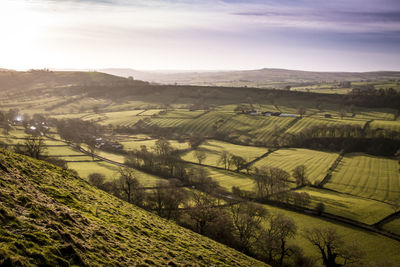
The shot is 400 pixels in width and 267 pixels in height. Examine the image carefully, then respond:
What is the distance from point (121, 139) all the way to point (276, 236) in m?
105

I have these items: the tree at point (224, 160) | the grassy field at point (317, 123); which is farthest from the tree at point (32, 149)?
the grassy field at point (317, 123)

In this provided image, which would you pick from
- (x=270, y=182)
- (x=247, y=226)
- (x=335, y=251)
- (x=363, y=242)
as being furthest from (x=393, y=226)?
(x=247, y=226)

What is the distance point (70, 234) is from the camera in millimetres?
15422

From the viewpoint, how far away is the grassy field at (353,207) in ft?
187

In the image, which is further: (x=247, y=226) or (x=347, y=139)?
(x=347, y=139)

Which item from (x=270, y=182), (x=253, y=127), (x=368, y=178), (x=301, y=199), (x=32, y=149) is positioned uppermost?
(x=32, y=149)

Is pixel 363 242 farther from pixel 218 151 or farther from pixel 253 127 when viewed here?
pixel 253 127

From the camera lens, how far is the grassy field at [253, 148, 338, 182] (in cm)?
9044

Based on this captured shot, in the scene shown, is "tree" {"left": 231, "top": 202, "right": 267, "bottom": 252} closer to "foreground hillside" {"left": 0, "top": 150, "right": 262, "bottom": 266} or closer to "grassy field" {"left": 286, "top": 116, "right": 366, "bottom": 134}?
"foreground hillside" {"left": 0, "top": 150, "right": 262, "bottom": 266}

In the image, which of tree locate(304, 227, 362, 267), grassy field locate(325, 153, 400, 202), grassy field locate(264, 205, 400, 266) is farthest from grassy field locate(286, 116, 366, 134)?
tree locate(304, 227, 362, 267)

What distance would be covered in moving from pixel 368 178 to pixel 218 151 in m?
57.7

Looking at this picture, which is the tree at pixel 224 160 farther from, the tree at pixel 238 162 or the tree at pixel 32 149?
the tree at pixel 32 149

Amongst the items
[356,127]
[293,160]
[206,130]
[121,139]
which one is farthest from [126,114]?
[356,127]

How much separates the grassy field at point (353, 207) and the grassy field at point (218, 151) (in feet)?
126
